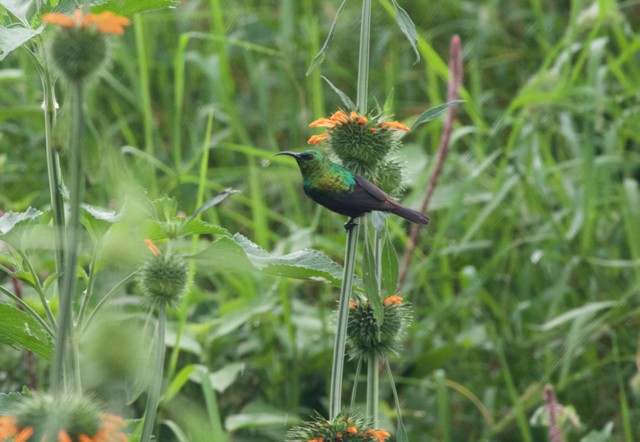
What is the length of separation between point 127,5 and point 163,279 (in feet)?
0.91

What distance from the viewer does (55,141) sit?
2.43 ft

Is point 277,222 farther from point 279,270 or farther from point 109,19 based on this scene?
point 109,19

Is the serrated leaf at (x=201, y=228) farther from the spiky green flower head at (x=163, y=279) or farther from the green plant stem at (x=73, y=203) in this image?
the green plant stem at (x=73, y=203)

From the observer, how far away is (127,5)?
38.6 inches

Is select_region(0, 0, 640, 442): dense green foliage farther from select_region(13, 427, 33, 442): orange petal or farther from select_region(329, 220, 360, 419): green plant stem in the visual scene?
select_region(13, 427, 33, 442): orange petal

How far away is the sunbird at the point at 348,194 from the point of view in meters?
0.86

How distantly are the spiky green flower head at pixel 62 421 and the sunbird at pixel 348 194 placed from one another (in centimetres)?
30

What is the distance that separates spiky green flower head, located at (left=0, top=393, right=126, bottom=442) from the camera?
607 mm

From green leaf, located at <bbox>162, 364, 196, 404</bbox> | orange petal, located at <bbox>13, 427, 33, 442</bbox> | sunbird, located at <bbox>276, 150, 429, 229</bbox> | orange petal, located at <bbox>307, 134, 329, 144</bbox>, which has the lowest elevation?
orange petal, located at <bbox>13, 427, 33, 442</bbox>

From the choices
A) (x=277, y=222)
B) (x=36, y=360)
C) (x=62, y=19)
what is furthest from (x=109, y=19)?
(x=277, y=222)

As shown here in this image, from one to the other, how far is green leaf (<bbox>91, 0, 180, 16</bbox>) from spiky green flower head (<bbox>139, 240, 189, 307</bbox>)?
24 centimetres

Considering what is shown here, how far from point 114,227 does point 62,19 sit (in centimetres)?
36

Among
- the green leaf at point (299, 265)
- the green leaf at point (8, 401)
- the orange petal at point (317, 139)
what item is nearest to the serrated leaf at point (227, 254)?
the green leaf at point (299, 265)

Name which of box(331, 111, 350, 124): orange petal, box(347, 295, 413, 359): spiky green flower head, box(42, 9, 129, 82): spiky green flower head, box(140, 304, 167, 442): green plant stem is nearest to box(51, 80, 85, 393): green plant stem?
box(42, 9, 129, 82): spiky green flower head
